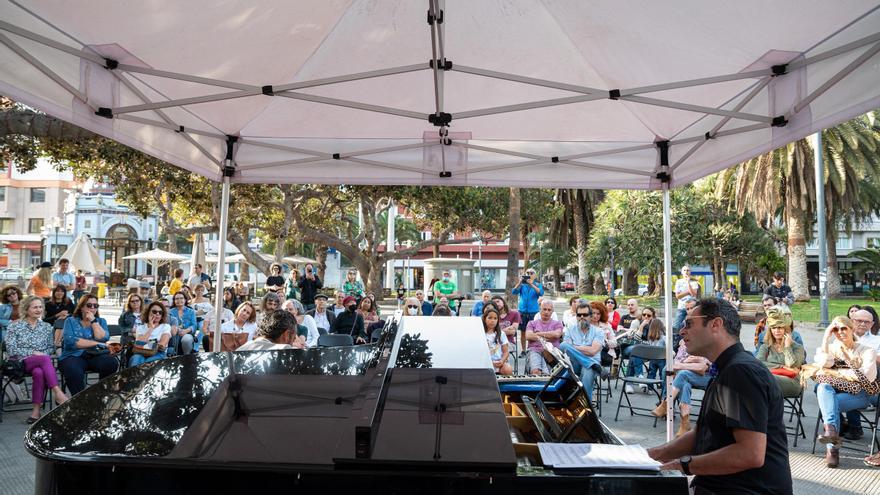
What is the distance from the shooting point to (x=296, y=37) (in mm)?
5090

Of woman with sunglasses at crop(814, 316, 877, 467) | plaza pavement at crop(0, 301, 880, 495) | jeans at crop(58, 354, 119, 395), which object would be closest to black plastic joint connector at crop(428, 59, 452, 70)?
plaza pavement at crop(0, 301, 880, 495)

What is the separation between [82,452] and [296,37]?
3.62 metres

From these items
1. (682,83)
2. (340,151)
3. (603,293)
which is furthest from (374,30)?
(603,293)

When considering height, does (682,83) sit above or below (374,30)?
below

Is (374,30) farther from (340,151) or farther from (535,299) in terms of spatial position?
(535,299)

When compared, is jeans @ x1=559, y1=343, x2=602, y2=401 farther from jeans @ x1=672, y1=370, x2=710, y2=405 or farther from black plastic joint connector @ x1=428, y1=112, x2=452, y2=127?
black plastic joint connector @ x1=428, y1=112, x2=452, y2=127

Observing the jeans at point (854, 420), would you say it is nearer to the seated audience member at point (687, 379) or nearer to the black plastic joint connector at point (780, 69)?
the seated audience member at point (687, 379)

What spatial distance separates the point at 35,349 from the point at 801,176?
80.6ft

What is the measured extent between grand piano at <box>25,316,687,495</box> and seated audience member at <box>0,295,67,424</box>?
437cm

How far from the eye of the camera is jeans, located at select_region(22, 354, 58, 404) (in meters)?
7.27

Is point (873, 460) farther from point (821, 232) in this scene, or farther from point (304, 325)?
point (821, 232)

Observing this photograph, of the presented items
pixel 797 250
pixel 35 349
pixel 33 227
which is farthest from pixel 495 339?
pixel 33 227

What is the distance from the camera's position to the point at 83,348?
775cm

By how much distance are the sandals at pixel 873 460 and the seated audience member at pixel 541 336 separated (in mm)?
3652
